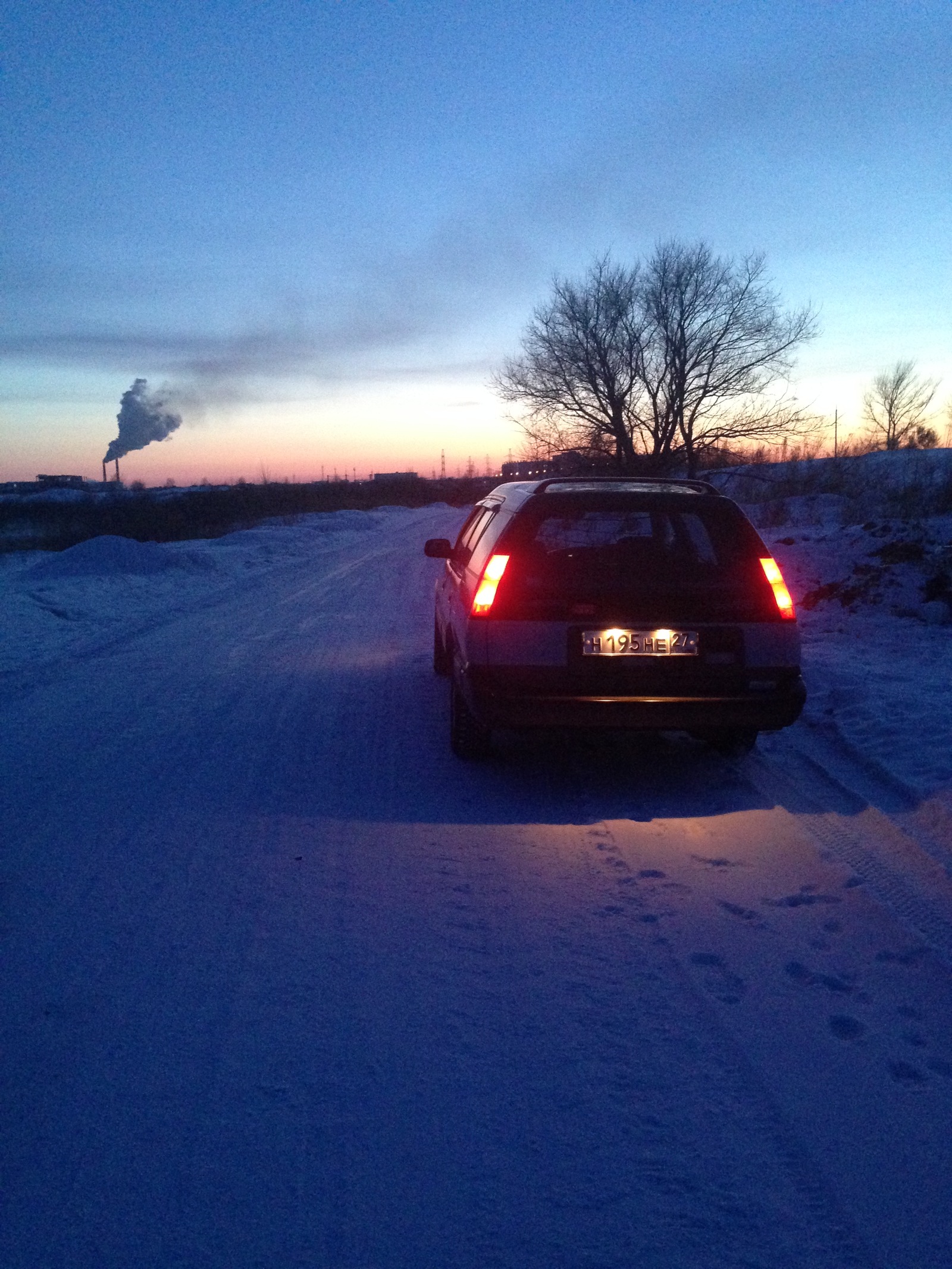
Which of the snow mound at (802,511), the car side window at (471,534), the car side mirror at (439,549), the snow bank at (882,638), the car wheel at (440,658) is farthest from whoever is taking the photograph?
the snow mound at (802,511)

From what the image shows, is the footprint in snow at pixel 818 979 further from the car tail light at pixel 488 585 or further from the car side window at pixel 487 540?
the car side window at pixel 487 540

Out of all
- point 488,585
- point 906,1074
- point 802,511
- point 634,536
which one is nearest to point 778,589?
point 634,536

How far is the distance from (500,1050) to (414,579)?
14.1 meters

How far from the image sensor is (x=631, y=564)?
5246 mm

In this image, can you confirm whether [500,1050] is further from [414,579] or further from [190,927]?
[414,579]

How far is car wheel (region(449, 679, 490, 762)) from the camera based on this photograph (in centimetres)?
585

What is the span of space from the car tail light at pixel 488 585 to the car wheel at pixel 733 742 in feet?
5.72

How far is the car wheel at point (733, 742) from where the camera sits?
5.97 metres

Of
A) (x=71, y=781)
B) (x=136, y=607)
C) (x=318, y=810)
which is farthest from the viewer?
(x=136, y=607)

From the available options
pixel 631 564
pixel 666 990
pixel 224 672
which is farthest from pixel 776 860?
pixel 224 672

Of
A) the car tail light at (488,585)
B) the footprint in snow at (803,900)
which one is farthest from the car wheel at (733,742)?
the footprint in snow at (803,900)

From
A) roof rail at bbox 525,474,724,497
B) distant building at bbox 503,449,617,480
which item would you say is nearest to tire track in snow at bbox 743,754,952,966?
roof rail at bbox 525,474,724,497

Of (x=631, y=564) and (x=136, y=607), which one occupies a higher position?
(x=631, y=564)

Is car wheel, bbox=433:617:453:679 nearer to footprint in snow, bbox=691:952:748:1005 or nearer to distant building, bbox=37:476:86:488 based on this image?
footprint in snow, bbox=691:952:748:1005
